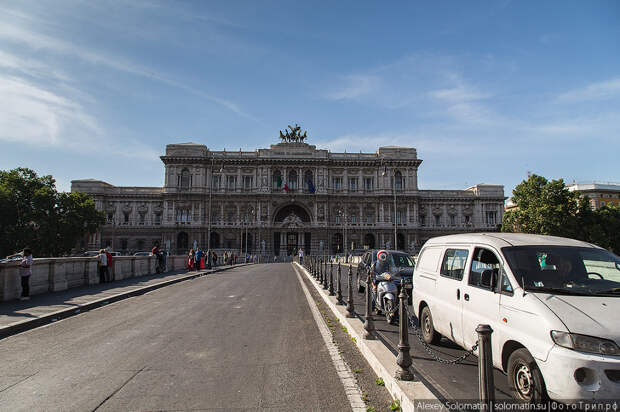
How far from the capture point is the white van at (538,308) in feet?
11.4

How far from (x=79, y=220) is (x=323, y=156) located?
39.2m

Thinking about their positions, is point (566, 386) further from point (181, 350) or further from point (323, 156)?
point (323, 156)

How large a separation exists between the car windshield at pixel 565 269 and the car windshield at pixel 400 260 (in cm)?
633

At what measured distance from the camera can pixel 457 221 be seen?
234 ft

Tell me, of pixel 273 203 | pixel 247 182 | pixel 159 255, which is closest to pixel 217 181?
pixel 247 182

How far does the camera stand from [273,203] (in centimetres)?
6475

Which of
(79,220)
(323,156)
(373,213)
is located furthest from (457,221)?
(79,220)

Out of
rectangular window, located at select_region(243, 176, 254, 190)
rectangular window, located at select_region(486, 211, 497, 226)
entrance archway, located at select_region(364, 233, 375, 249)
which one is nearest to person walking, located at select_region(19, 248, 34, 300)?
rectangular window, located at select_region(243, 176, 254, 190)

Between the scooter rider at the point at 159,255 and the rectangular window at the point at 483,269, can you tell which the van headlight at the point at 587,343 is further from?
the scooter rider at the point at 159,255

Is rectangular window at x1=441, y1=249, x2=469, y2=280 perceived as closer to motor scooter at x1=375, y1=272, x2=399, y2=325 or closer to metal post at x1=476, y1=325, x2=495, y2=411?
metal post at x1=476, y1=325, x2=495, y2=411

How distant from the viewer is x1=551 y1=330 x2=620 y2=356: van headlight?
11.4ft

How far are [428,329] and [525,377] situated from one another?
274 centimetres

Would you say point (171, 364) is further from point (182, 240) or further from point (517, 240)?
point (182, 240)

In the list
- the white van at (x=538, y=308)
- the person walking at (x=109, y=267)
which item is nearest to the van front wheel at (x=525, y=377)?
the white van at (x=538, y=308)
